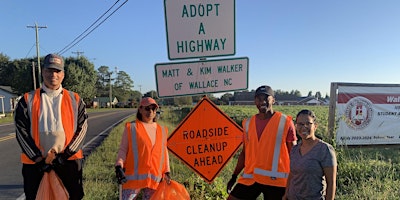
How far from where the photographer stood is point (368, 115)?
8219 mm

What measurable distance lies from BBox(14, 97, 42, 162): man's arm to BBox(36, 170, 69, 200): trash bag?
203mm

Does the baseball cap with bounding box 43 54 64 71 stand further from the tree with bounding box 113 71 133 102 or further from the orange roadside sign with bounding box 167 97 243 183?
the tree with bounding box 113 71 133 102

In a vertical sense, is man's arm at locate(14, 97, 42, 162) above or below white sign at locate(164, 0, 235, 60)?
below

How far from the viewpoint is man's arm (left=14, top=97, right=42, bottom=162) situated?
2602 millimetres

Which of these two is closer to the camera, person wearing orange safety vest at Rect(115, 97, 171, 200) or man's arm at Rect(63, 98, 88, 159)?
man's arm at Rect(63, 98, 88, 159)

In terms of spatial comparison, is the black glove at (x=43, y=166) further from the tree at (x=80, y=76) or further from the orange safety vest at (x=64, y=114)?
the tree at (x=80, y=76)

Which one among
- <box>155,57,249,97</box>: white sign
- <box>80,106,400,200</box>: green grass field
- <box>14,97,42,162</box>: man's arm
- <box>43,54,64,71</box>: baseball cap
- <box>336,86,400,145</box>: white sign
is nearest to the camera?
<box>14,97,42,162</box>: man's arm

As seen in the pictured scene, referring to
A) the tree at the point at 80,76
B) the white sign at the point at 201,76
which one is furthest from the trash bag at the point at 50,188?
the tree at the point at 80,76

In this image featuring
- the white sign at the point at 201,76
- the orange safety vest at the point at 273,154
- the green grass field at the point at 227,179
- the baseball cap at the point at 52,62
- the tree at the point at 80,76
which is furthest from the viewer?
the tree at the point at 80,76

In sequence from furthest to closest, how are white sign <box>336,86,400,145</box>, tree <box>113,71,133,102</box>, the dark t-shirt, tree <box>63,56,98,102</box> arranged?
tree <box>113,71,133,102</box>, tree <box>63,56,98,102</box>, white sign <box>336,86,400,145</box>, the dark t-shirt

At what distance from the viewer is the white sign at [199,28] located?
11.9 feet

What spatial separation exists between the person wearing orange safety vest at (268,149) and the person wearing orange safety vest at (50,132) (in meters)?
1.71

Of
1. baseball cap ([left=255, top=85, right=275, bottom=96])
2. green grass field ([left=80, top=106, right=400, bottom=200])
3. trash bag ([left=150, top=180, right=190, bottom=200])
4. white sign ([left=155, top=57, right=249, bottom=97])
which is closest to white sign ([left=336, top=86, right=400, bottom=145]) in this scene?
green grass field ([left=80, top=106, right=400, bottom=200])

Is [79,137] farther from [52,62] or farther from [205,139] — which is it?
[205,139]
